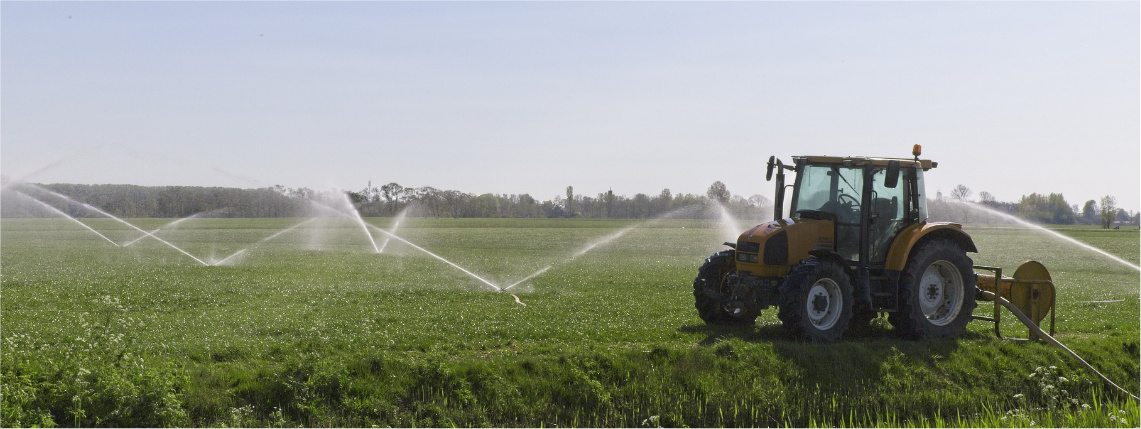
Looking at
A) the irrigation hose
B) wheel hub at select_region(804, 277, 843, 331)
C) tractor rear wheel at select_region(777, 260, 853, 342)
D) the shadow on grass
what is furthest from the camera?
A: wheel hub at select_region(804, 277, 843, 331)

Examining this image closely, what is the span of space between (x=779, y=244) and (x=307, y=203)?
2456cm

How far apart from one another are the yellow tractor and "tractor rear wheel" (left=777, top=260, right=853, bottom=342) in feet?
0.05

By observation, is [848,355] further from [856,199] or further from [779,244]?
[856,199]

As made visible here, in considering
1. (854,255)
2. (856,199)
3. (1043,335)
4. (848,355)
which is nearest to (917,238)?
(854,255)

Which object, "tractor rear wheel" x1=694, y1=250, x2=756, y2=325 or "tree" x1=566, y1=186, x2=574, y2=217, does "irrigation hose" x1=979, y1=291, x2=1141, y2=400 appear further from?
"tree" x1=566, y1=186, x2=574, y2=217

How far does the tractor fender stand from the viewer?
45.0 feet

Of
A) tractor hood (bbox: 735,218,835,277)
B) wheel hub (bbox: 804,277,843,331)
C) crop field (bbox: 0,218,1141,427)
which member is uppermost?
tractor hood (bbox: 735,218,835,277)

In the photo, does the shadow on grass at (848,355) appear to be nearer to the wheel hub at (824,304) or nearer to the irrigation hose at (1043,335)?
the wheel hub at (824,304)

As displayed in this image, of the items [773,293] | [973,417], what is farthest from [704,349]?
[973,417]

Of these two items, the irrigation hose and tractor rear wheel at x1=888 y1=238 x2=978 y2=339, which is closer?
the irrigation hose

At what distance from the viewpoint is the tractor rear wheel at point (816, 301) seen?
42.1 ft

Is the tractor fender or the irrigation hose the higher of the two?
the tractor fender

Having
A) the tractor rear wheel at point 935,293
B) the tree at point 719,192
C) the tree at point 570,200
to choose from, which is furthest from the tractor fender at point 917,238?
the tree at point 570,200

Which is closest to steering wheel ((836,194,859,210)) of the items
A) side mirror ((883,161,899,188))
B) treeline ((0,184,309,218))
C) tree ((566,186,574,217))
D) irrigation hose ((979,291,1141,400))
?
side mirror ((883,161,899,188))
